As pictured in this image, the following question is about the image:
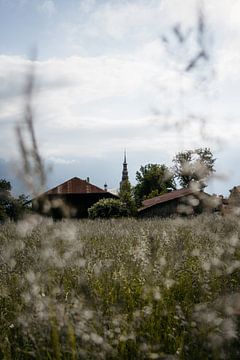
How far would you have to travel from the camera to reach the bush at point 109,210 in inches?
854

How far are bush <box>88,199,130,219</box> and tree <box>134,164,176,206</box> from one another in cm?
3197

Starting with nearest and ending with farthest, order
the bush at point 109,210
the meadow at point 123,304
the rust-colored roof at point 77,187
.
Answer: the meadow at point 123,304, the bush at point 109,210, the rust-colored roof at point 77,187

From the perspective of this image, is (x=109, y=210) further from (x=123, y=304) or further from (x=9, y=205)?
(x=123, y=304)


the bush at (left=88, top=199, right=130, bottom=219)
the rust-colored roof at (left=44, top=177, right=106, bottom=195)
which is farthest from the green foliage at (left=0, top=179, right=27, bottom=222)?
the rust-colored roof at (left=44, top=177, right=106, bottom=195)

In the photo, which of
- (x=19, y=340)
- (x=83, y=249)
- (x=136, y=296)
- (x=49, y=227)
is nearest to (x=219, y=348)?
(x=136, y=296)

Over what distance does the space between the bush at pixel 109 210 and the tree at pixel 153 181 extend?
31973 millimetres

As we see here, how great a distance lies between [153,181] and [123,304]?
5396 centimetres

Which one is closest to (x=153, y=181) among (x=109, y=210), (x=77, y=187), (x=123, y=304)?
(x=77, y=187)

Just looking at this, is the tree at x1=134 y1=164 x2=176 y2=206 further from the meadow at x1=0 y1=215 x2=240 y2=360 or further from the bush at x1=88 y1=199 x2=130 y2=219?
the meadow at x1=0 y1=215 x2=240 y2=360

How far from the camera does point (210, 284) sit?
3.56 m

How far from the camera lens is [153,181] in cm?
5678

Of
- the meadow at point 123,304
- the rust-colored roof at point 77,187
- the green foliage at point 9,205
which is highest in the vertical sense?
the rust-colored roof at point 77,187

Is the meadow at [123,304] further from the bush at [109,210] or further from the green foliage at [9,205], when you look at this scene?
the bush at [109,210]

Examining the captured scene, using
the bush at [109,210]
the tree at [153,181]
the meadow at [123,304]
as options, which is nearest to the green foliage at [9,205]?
the meadow at [123,304]
